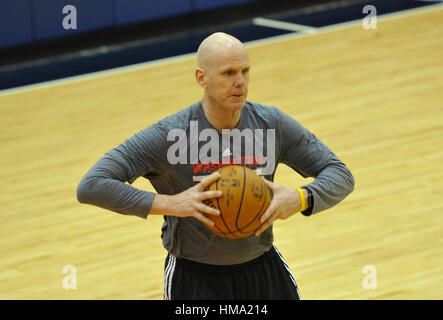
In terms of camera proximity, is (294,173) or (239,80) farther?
(294,173)

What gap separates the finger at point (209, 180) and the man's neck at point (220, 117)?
0.28 m

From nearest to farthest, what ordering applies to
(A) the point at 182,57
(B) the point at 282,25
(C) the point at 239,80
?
(C) the point at 239,80, (A) the point at 182,57, (B) the point at 282,25

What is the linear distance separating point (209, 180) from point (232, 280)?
19.8 inches

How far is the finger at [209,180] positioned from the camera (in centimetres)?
286

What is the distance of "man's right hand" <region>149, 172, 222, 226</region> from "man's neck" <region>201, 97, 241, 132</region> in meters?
0.28

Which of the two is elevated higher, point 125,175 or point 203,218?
point 125,175

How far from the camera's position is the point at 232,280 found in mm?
3172

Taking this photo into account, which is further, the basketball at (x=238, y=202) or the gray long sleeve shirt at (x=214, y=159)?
the gray long sleeve shirt at (x=214, y=159)
